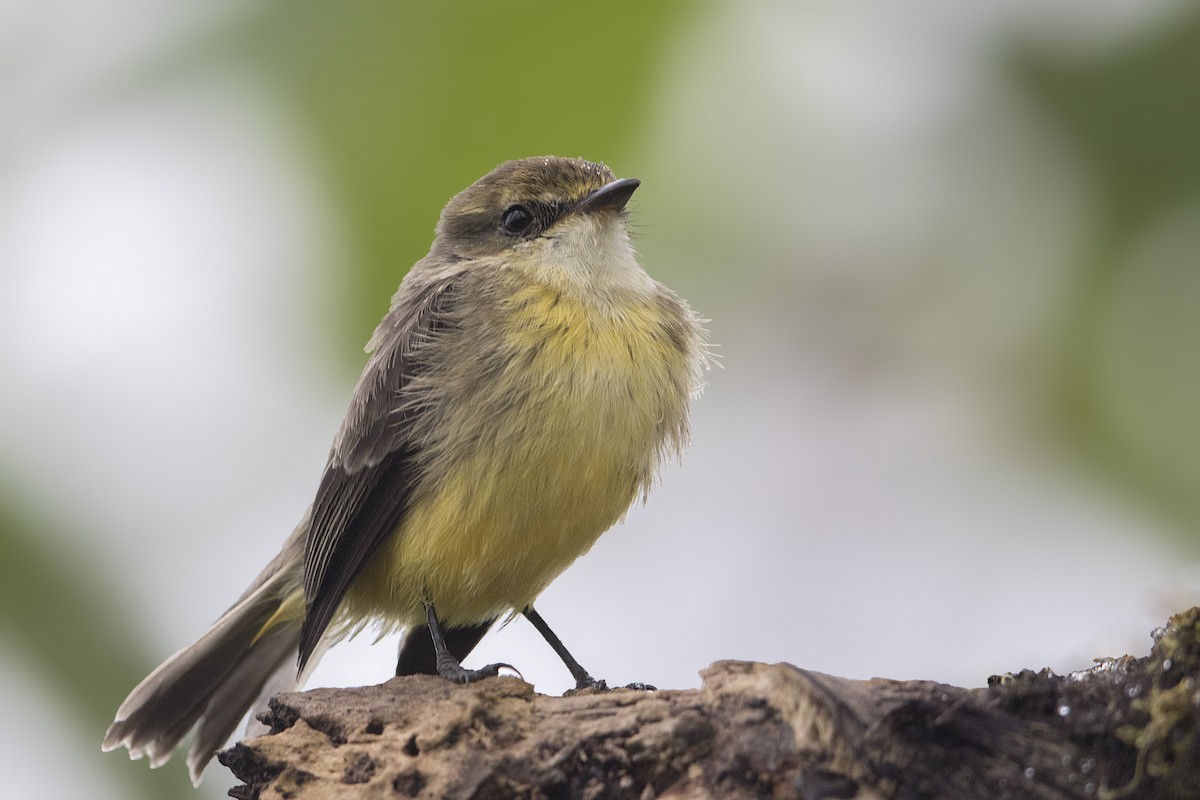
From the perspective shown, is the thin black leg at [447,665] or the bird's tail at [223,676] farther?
the bird's tail at [223,676]

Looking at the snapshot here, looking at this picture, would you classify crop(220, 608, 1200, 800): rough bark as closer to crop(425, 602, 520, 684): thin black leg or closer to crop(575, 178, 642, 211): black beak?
crop(425, 602, 520, 684): thin black leg

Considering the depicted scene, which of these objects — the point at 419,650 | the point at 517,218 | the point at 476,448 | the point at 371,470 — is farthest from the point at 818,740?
the point at 517,218

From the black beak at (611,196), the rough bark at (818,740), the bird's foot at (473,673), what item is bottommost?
the rough bark at (818,740)

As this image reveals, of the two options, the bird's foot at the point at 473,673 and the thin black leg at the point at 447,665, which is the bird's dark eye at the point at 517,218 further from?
the bird's foot at the point at 473,673

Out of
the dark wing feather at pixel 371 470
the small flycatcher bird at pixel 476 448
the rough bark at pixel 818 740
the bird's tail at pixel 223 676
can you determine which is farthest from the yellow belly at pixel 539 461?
the rough bark at pixel 818 740

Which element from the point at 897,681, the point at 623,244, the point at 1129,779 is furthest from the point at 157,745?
the point at 1129,779

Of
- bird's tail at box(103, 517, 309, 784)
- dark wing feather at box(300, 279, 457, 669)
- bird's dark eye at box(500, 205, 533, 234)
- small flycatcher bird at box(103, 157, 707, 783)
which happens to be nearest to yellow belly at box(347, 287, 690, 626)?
small flycatcher bird at box(103, 157, 707, 783)

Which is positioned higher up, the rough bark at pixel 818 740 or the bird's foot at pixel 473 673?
the bird's foot at pixel 473 673
